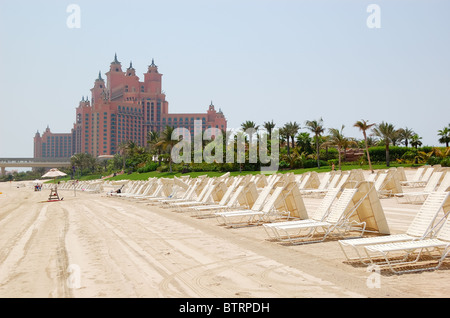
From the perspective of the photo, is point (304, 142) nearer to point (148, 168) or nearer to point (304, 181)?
point (148, 168)

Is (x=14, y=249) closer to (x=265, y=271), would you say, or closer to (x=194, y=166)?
(x=265, y=271)

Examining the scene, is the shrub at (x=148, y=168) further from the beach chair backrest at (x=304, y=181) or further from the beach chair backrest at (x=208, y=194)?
the beach chair backrest at (x=208, y=194)

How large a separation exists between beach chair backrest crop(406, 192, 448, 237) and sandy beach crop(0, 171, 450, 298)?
643 mm

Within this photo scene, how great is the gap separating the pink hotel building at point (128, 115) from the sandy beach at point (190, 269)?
4833 inches

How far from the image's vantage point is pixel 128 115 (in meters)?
132

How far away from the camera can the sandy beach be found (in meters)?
4.20

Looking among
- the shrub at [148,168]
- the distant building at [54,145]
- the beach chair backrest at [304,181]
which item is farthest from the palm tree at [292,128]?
the distant building at [54,145]

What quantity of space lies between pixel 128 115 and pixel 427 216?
432 ft
